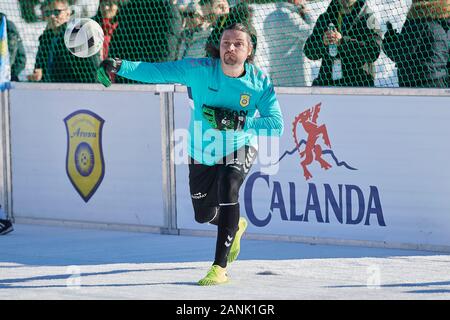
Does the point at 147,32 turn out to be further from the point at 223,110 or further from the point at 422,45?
the point at 223,110

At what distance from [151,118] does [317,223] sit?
84.7 inches

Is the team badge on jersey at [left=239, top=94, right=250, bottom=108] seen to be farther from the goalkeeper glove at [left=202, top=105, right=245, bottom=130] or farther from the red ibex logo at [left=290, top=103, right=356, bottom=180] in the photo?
the red ibex logo at [left=290, top=103, right=356, bottom=180]

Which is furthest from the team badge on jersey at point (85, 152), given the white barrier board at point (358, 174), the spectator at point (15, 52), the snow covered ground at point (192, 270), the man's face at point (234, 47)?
the man's face at point (234, 47)

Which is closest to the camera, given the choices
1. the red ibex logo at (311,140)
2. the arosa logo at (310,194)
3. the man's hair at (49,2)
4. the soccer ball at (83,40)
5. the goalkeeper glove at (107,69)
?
the goalkeeper glove at (107,69)

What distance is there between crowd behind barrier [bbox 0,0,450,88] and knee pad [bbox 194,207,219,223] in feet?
5.12

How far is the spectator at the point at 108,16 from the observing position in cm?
1291

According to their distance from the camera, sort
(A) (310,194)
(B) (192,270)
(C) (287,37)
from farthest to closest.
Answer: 1. (C) (287,37)
2. (A) (310,194)
3. (B) (192,270)

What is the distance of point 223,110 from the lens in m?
9.23

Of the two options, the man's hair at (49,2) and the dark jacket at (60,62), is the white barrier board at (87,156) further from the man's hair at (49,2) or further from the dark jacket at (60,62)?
the man's hair at (49,2)

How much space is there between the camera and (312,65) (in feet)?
39.0

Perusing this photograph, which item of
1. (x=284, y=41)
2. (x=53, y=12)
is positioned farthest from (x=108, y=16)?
(x=284, y=41)

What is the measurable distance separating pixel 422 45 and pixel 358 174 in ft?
4.34

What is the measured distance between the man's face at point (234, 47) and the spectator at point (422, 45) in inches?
87.7
